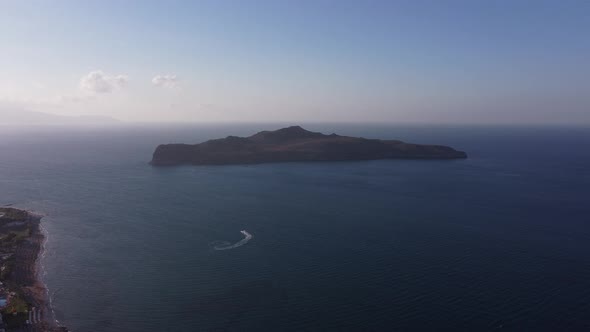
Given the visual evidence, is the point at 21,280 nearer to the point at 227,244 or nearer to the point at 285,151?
the point at 227,244

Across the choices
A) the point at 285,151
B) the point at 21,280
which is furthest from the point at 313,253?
the point at 285,151

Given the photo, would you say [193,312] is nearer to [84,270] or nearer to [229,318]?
[229,318]

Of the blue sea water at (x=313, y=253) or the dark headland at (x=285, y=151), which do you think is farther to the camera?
the dark headland at (x=285, y=151)

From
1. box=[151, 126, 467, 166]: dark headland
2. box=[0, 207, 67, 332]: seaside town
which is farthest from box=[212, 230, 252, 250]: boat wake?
box=[151, 126, 467, 166]: dark headland

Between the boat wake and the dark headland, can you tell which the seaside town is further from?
the dark headland

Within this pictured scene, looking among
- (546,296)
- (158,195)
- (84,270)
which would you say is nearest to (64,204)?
(158,195)

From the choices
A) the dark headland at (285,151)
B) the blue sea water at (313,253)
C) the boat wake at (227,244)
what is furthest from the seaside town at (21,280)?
the dark headland at (285,151)

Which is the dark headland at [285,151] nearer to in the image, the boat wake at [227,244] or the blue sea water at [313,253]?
the blue sea water at [313,253]
